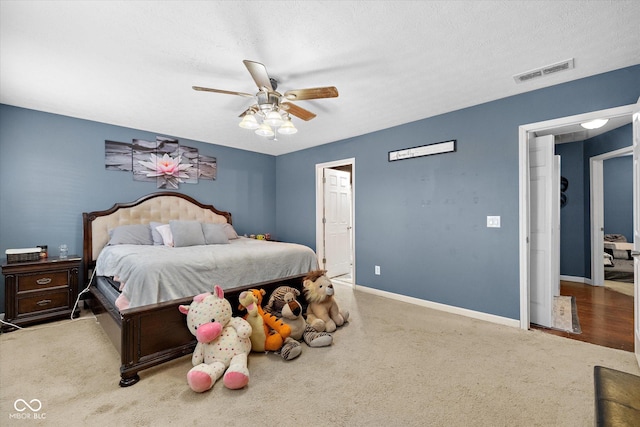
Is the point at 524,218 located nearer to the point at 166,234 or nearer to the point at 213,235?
the point at 213,235

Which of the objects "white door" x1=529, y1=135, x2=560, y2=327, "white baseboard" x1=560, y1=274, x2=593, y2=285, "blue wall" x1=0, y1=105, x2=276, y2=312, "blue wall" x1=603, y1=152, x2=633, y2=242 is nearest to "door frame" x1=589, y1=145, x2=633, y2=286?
"white baseboard" x1=560, y1=274, x2=593, y2=285

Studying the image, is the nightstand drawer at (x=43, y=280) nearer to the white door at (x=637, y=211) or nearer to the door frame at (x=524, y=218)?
the door frame at (x=524, y=218)

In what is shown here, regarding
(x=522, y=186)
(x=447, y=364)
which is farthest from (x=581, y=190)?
(x=447, y=364)

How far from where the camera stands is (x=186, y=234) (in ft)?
11.7

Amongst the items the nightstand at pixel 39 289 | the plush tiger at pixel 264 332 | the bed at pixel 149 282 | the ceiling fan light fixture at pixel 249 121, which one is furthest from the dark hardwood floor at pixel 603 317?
the nightstand at pixel 39 289

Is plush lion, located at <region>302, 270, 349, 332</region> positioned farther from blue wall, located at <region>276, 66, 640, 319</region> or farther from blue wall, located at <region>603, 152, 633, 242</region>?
blue wall, located at <region>603, 152, 633, 242</region>

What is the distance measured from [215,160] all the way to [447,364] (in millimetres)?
4478

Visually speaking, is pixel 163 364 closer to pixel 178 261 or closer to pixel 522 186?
pixel 178 261

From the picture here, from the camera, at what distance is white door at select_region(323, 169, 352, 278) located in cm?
520

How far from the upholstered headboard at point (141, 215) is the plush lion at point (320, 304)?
2611 millimetres

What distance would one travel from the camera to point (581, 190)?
16.1 feet

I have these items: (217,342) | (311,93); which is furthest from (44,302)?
(311,93)

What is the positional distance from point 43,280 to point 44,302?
0.80ft

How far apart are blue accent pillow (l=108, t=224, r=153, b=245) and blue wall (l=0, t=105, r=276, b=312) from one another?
21.0 inches
